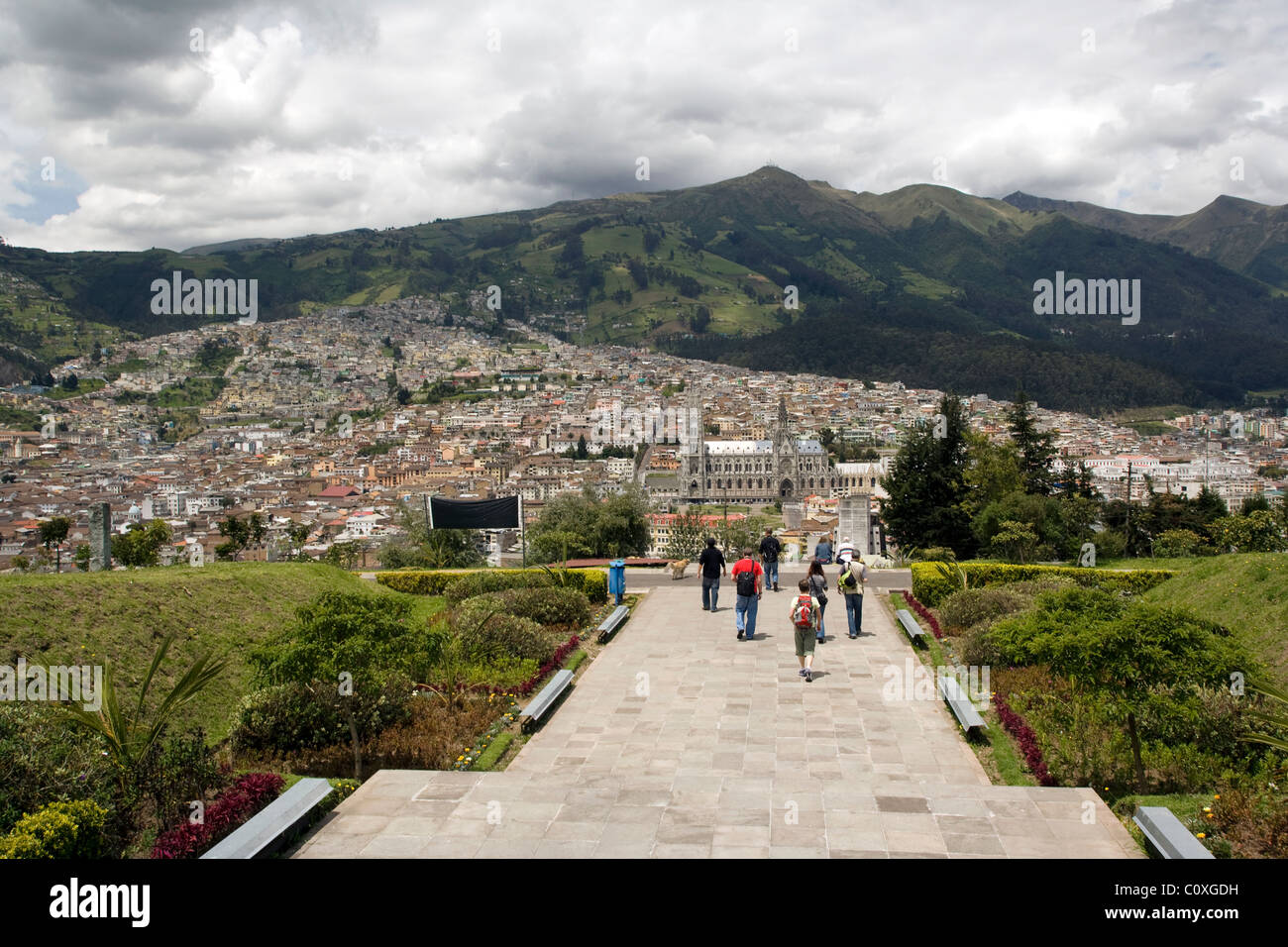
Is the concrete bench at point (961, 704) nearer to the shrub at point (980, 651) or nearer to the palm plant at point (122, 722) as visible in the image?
the shrub at point (980, 651)

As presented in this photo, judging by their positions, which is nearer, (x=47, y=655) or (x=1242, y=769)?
(x=1242, y=769)

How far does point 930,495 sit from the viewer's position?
24.0 metres

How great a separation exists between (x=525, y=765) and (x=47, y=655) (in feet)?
14.9

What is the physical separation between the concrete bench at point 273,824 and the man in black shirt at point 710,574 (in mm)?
7084

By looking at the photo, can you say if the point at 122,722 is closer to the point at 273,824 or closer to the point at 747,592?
the point at 273,824

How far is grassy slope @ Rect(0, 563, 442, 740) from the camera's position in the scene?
8094mm

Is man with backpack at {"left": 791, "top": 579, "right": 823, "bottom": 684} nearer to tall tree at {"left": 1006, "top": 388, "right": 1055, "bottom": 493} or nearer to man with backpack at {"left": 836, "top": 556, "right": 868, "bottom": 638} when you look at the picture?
man with backpack at {"left": 836, "top": 556, "right": 868, "bottom": 638}

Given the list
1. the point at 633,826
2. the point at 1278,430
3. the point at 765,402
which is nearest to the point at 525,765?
the point at 633,826

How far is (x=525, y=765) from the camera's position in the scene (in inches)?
250

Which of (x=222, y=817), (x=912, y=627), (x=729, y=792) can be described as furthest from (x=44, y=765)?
(x=912, y=627)

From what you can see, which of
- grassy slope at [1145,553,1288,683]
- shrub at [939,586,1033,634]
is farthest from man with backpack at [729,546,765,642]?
grassy slope at [1145,553,1288,683]

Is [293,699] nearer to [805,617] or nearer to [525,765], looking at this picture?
[525,765]

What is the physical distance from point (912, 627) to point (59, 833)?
27.2ft
